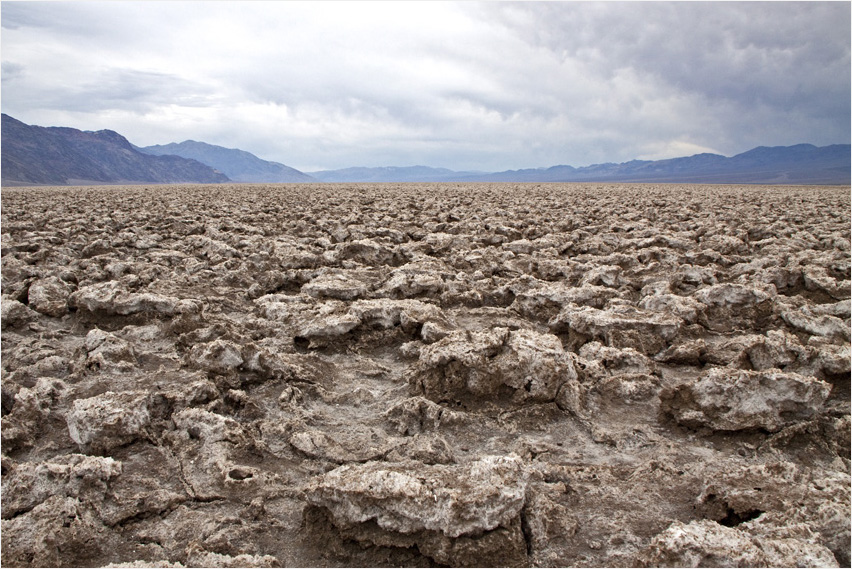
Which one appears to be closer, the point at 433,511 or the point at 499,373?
the point at 433,511

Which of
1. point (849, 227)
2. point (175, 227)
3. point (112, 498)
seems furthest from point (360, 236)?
point (849, 227)

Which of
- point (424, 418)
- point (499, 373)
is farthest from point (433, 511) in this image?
point (499, 373)

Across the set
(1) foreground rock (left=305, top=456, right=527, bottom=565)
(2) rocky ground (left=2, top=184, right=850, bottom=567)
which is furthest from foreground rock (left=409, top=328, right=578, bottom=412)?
(1) foreground rock (left=305, top=456, right=527, bottom=565)

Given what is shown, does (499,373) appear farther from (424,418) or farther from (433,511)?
(433,511)

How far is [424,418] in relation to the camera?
2.42 meters

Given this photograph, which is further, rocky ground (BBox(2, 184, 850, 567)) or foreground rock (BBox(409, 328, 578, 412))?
foreground rock (BBox(409, 328, 578, 412))

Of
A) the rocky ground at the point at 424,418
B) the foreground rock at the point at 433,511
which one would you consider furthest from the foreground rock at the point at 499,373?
the foreground rock at the point at 433,511

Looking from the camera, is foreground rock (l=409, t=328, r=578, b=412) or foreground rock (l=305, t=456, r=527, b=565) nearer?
foreground rock (l=305, t=456, r=527, b=565)

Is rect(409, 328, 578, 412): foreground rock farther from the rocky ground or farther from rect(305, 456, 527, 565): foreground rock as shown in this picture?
rect(305, 456, 527, 565): foreground rock

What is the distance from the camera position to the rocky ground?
164 centimetres

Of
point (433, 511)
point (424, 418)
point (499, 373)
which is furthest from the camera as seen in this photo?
point (499, 373)

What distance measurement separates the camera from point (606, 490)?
1.95 meters

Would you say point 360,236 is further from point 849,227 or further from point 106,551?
point 849,227

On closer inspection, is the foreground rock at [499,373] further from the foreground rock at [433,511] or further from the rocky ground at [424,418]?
the foreground rock at [433,511]
